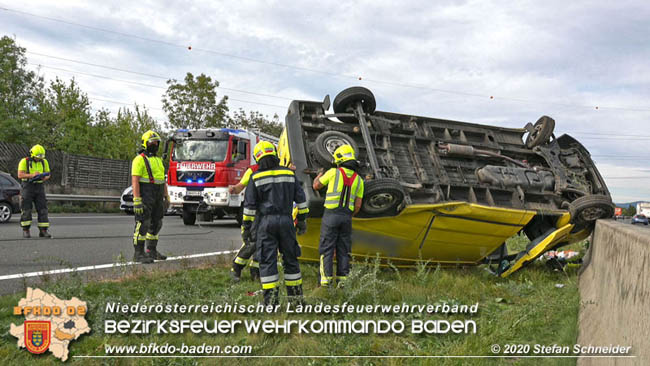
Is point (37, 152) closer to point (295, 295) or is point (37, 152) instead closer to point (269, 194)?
point (269, 194)

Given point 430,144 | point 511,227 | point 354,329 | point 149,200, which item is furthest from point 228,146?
point 354,329

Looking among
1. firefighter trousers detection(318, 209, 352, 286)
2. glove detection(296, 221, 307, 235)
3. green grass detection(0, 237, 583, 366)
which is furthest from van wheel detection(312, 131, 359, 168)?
green grass detection(0, 237, 583, 366)

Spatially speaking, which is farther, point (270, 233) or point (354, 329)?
point (270, 233)

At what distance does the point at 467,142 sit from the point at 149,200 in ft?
15.1

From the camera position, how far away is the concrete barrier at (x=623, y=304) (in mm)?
1851

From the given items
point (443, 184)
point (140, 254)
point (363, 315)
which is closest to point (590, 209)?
point (443, 184)

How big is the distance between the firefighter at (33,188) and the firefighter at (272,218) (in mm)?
6064

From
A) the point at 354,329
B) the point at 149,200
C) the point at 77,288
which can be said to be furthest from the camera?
the point at 149,200

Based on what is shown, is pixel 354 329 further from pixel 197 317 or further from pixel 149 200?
pixel 149 200

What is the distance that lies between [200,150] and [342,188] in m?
8.92

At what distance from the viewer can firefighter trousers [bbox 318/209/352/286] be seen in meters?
4.74

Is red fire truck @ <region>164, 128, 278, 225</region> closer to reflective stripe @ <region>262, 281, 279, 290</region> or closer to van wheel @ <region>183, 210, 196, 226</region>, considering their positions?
van wheel @ <region>183, 210, 196, 226</region>

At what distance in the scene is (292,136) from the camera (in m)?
5.67

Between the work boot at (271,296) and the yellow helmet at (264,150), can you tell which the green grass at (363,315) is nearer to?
the work boot at (271,296)
